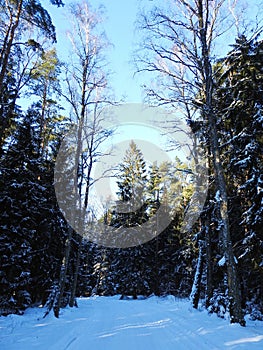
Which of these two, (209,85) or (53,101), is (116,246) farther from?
(209,85)

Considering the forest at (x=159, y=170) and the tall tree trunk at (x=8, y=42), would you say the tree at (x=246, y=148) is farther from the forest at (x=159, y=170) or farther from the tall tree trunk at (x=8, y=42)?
the tall tree trunk at (x=8, y=42)

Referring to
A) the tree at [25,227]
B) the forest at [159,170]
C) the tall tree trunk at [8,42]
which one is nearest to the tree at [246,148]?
the forest at [159,170]

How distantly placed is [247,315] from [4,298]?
1009 centimetres

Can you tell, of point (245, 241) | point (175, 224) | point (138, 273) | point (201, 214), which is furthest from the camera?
point (175, 224)

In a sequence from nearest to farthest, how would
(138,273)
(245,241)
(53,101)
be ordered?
1. (245,241)
2. (53,101)
3. (138,273)

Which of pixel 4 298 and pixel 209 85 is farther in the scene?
pixel 4 298

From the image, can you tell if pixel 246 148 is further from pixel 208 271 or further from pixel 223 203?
pixel 208 271

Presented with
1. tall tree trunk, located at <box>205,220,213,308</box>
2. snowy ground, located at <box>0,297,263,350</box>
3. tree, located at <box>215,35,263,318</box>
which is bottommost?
snowy ground, located at <box>0,297,263,350</box>

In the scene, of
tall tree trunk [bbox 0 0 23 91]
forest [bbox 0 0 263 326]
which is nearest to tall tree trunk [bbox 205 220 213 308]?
forest [bbox 0 0 263 326]

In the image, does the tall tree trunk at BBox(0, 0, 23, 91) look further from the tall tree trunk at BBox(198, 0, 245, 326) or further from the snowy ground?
the snowy ground

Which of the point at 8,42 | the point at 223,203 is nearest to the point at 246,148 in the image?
the point at 223,203

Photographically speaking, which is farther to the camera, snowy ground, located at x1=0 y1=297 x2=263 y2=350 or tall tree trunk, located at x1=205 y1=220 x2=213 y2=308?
tall tree trunk, located at x1=205 y1=220 x2=213 y2=308

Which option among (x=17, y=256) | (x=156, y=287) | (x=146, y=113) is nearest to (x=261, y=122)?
(x=146, y=113)

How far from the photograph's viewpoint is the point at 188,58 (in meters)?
10.6
